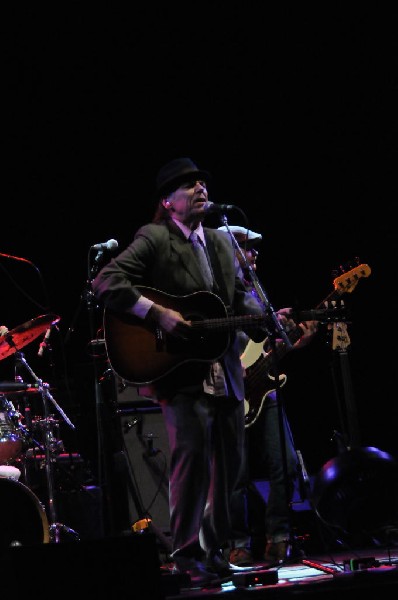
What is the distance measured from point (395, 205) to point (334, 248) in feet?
2.37

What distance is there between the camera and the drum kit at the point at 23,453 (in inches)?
224

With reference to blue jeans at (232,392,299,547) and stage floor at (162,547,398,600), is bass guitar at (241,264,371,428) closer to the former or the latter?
blue jeans at (232,392,299,547)

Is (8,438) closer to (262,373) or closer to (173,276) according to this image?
(262,373)

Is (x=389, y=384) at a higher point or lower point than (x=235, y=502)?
higher

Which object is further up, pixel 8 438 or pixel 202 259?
pixel 202 259

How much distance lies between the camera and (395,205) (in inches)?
301

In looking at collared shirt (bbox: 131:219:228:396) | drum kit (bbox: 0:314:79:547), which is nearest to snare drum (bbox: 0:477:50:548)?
drum kit (bbox: 0:314:79:547)

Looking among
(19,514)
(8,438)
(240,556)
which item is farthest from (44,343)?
(240,556)

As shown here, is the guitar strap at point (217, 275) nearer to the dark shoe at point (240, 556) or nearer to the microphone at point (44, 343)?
the dark shoe at point (240, 556)

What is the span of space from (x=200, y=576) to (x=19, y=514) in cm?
219

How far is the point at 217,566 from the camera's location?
409cm

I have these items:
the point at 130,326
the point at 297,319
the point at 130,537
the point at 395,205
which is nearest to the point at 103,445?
the point at 130,326

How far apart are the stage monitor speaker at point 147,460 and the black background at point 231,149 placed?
117cm

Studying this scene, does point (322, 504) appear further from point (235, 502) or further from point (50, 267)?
point (50, 267)
